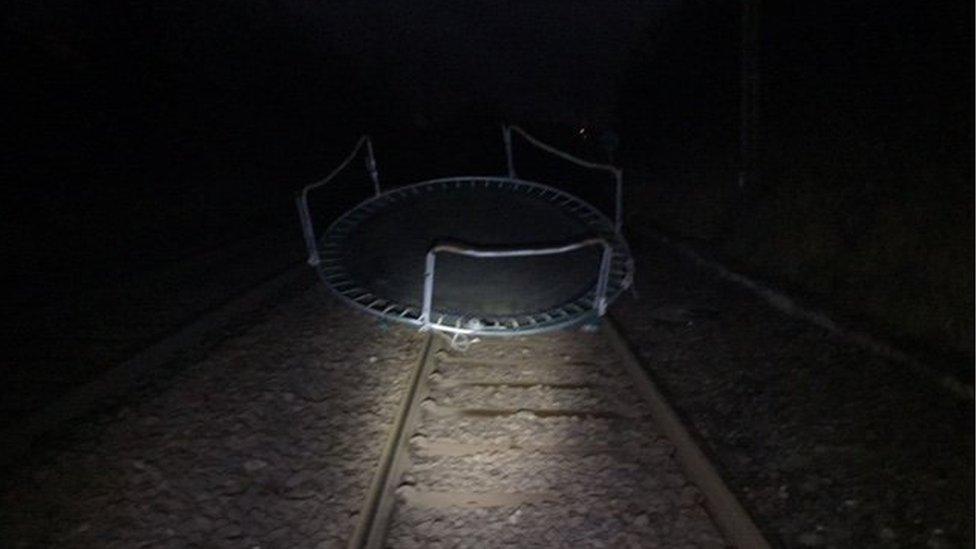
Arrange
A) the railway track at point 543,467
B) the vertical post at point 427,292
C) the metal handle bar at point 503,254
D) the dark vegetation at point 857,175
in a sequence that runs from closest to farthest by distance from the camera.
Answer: the railway track at point 543,467 < the metal handle bar at point 503,254 < the vertical post at point 427,292 < the dark vegetation at point 857,175

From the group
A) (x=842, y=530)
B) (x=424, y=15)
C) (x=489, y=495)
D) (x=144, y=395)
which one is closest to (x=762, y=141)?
(x=842, y=530)

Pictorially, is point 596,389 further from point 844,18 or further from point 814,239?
point 844,18

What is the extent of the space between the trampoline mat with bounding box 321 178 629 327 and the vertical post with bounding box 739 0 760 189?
7.24ft

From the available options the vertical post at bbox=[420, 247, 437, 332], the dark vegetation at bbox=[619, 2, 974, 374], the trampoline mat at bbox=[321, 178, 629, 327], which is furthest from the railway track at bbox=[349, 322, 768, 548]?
the dark vegetation at bbox=[619, 2, 974, 374]

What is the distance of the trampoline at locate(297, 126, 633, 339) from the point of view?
198 inches

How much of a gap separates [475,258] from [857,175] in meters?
4.01

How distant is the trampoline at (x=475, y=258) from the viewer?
5031 mm

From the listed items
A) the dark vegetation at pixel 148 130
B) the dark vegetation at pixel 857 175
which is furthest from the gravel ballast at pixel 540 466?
the dark vegetation at pixel 148 130

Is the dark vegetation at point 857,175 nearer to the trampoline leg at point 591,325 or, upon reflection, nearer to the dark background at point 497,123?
the dark background at point 497,123

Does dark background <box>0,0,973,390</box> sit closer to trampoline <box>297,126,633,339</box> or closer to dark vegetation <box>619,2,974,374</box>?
dark vegetation <box>619,2,974,374</box>

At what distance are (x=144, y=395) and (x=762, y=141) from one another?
24.5ft

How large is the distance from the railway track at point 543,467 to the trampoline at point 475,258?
44cm

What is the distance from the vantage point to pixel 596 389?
452 centimetres

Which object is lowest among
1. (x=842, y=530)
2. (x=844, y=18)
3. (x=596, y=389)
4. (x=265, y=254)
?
(x=842, y=530)
